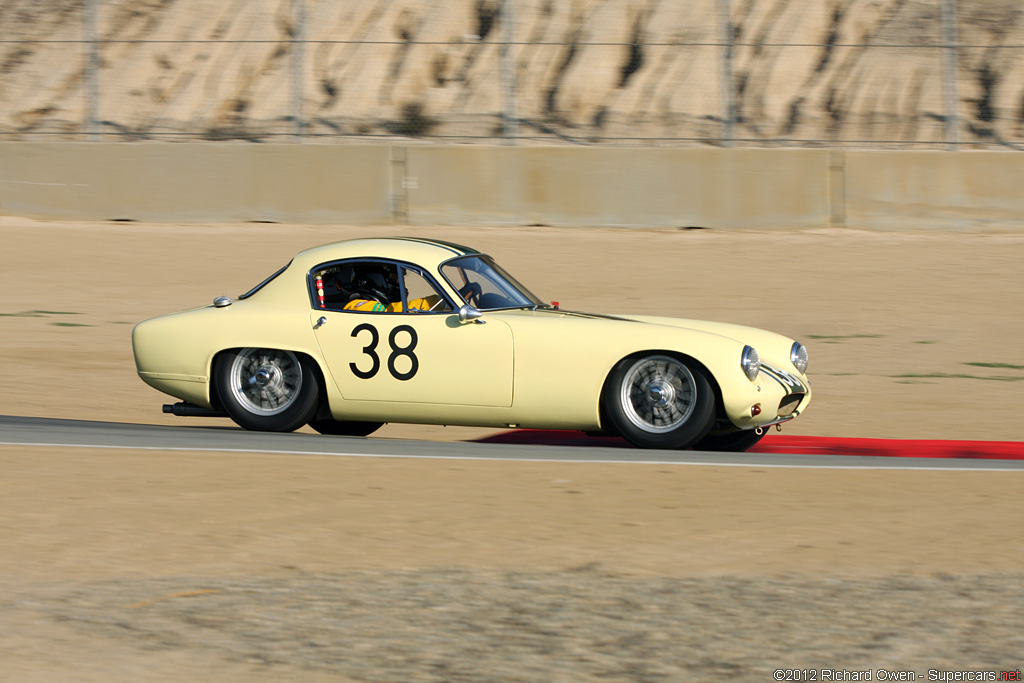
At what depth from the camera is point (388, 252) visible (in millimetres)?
8297

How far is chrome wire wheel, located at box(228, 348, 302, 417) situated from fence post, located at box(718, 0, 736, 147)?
12.0 m

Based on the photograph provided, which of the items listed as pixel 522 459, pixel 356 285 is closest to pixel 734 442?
pixel 522 459

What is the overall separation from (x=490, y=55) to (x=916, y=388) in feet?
41.0

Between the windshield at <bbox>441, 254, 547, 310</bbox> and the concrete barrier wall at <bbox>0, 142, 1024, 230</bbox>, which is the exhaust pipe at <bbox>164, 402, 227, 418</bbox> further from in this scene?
the concrete barrier wall at <bbox>0, 142, 1024, 230</bbox>

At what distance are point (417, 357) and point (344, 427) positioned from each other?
1351mm

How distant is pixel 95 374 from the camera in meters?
11.6

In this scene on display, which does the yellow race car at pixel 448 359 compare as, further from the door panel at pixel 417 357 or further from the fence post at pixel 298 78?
the fence post at pixel 298 78

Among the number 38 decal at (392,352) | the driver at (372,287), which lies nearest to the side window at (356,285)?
the driver at (372,287)

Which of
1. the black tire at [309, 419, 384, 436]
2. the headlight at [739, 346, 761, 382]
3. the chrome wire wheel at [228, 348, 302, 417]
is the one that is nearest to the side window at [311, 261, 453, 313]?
the chrome wire wheel at [228, 348, 302, 417]

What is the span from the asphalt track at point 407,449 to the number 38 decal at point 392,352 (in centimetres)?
44

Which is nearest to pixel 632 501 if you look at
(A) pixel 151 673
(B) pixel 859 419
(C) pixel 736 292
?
(A) pixel 151 673

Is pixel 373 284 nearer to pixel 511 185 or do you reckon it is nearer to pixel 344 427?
pixel 344 427

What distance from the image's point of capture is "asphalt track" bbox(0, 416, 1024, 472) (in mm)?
7578

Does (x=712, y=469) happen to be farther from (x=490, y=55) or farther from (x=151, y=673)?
(x=490, y=55)
